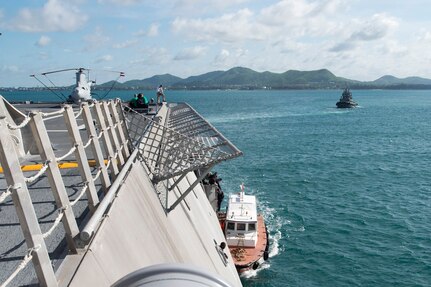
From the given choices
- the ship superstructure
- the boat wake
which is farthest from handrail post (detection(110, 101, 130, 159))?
the boat wake

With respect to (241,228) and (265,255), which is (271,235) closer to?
(241,228)

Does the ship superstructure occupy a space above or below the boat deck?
above

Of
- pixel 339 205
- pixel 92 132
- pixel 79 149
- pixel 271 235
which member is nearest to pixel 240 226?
pixel 271 235

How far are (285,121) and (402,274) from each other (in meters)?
75.8

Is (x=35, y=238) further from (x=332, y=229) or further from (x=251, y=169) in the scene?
(x=251, y=169)

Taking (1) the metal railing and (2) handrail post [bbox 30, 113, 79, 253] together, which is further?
(2) handrail post [bbox 30, 113, 79, 253]

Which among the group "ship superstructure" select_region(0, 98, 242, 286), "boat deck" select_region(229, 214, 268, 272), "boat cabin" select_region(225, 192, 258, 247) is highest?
"ship superstructure" select_region(0, 98, 242, 286)

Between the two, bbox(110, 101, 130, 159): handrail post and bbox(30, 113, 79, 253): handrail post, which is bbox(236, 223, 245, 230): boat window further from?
bbox(30, 113, 79, 253): handrail post

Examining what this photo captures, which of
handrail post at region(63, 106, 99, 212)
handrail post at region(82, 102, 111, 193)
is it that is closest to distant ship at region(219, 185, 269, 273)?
handrail post at region(82, 102, 111, 193)

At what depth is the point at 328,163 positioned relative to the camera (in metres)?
54.3

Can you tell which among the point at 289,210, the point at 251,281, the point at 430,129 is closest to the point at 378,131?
the point at 430,129

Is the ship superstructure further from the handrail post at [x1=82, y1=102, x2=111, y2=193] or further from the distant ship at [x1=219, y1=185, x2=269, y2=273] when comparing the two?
the distant ship at [x1=219, y1=185, x2=269, y2=273]

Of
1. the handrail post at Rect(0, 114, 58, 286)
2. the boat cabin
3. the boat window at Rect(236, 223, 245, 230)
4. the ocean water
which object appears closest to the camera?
the handrail post at Rect(0, 114, 58, 286)

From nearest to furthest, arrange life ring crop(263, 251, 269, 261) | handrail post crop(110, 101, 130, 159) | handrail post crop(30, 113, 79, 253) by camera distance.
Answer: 1. handrail post crop(30, 113, 79, 253)
2. handrail post crop(110, 101, 130, 159)
3. life ring crop(263, 251, 269, 261)
